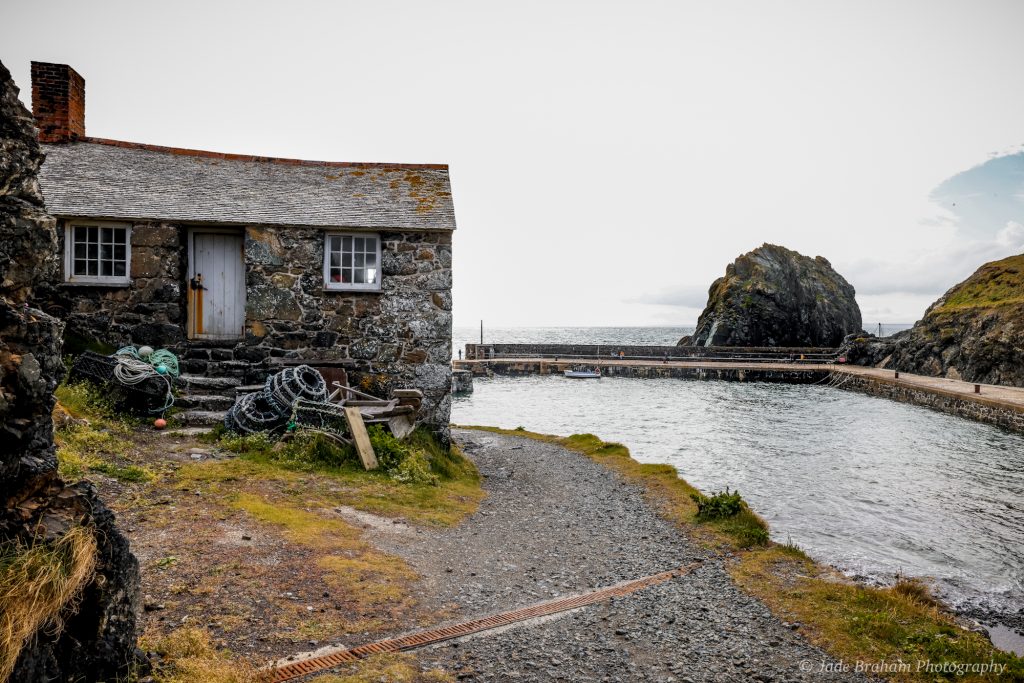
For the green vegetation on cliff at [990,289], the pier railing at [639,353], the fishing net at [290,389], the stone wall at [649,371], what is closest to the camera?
the fishing net at [290,389]

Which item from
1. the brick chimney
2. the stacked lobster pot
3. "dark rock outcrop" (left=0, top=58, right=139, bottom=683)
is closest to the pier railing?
the brick chimney

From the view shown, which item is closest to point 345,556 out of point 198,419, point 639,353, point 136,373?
point 198,419

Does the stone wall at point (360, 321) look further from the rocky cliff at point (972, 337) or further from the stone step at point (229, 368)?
the rocky cliff at point (972, 337)

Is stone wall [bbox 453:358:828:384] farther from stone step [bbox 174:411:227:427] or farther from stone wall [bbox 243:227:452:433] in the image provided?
stone step [bbox 174:411:227:427]

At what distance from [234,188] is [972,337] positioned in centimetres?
4379

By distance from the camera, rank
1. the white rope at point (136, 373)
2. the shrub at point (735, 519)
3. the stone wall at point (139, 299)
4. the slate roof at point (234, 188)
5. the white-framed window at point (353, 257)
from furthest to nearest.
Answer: the white-framed window at point (353, 257)
the slate roof at point (234, 188)
the stone wall at point (139, 299)
the white rope at point (136, 373)
the shrub at point (735, 519)

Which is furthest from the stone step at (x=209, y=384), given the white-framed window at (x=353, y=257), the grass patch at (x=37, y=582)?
the grass patch at (x=37, y=582)

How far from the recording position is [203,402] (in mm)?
11836

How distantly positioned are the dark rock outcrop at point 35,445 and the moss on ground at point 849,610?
6047 mm

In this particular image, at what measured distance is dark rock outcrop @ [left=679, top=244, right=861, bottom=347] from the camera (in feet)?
238

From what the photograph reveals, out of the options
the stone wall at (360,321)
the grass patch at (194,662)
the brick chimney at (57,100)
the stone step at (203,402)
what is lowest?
the grass patch at (194,662)

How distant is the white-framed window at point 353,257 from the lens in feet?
43.2

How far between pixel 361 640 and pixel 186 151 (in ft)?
50.8

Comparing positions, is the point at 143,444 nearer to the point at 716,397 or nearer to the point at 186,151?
the point at 186,151
